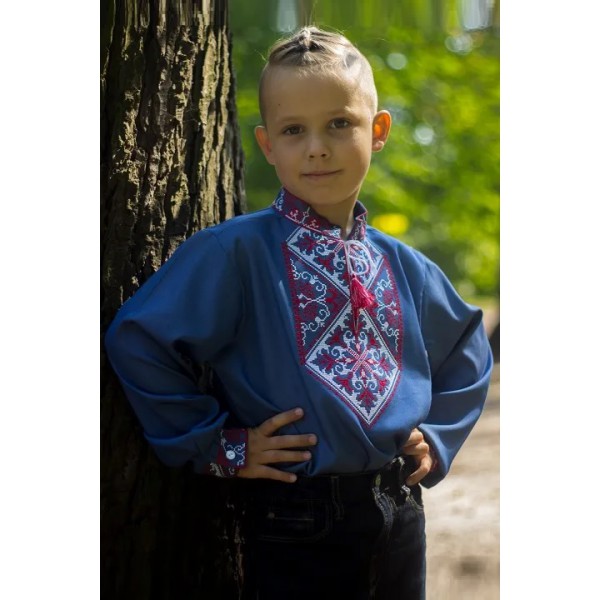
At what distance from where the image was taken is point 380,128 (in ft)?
8.36

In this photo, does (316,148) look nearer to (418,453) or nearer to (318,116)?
(318,116)

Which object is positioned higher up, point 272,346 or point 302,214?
point 302,214

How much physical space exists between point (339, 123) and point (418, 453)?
2.40ft

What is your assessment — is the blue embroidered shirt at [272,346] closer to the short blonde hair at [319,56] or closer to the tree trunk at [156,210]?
the tree trunk at [156,210]

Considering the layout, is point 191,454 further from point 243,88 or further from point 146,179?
point 243,88

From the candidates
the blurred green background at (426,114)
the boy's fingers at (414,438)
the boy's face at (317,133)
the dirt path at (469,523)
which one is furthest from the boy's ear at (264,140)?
the dirt path at (469,523)

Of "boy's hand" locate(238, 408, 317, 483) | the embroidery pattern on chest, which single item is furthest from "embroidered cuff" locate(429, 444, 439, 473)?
"boy's hand" locate(238, 408, 317, 483)

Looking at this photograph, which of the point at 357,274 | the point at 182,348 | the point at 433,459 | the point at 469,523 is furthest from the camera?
the point at 469,523

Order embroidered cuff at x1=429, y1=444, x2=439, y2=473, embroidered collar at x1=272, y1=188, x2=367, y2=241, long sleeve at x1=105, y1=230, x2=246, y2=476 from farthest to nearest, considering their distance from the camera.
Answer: embroidered cuff at x1=429, y1=444, x2=439, y2=473
embroidered collar at x1=272, y1=188, x2=367, y2=241
long sleeve at x1=105, y1=230, x2=246, y2=476

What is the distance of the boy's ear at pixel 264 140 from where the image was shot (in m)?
2.48

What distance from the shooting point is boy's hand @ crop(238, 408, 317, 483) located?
2361mm

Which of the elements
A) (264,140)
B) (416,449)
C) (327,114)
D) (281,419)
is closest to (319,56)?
(327,114)

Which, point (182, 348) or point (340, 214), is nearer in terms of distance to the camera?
point (182, 348)

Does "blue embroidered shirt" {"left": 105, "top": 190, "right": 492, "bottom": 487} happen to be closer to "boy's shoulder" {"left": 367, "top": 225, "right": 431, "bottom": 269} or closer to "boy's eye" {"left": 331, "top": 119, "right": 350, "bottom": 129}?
"boy's shoulder" {"left": 367, "top": 225, "right": 431, "bottom": 269}
